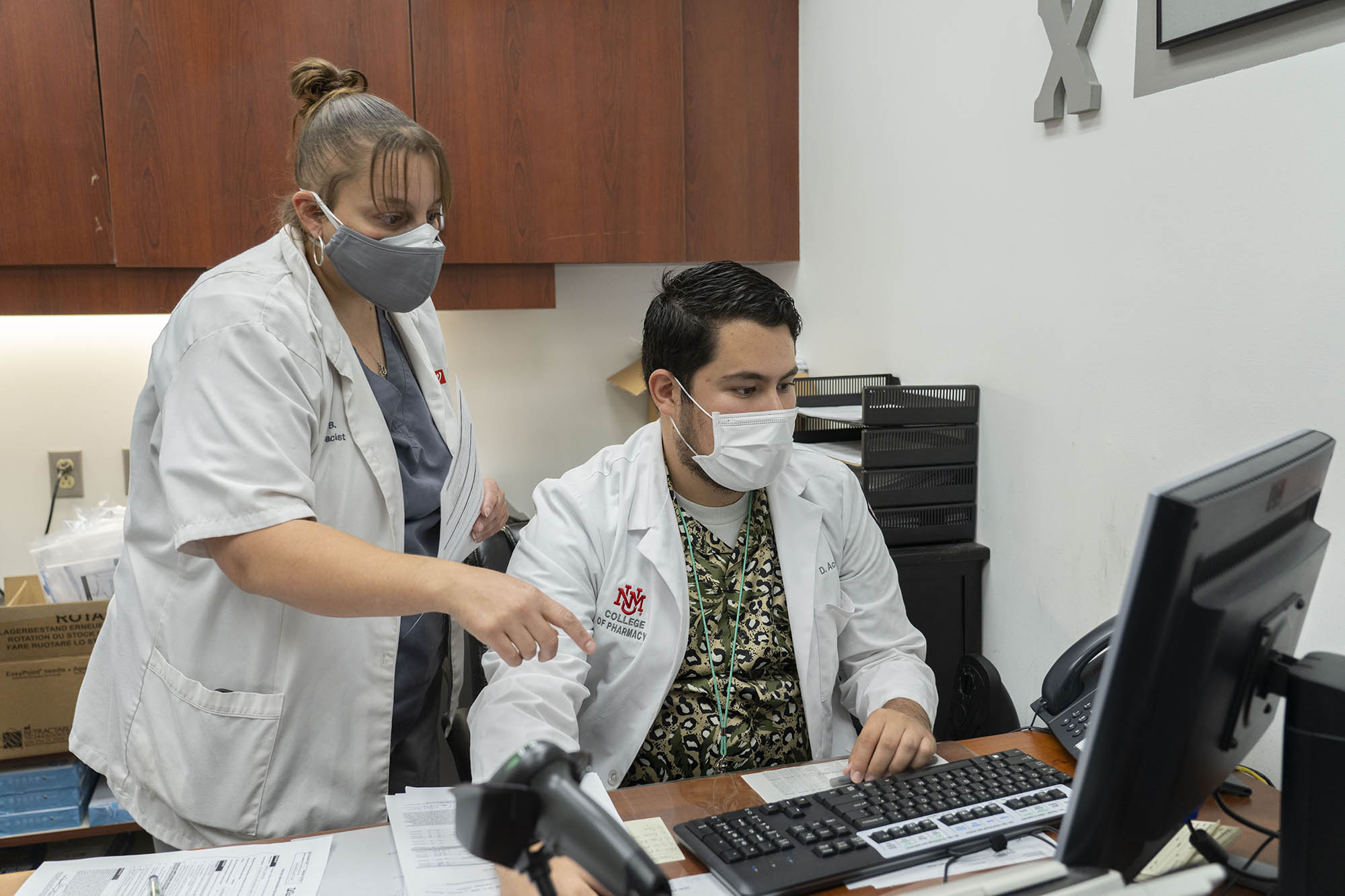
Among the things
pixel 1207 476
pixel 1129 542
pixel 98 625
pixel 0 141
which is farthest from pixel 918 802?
pixel 0 141

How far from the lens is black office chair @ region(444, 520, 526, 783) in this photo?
1.56 meters

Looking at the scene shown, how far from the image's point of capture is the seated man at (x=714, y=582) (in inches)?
54.8

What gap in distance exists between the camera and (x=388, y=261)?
4.10ft

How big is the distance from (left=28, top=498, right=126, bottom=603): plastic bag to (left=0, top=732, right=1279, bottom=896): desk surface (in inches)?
49.7

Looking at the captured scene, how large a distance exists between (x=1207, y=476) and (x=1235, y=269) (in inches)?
35.8

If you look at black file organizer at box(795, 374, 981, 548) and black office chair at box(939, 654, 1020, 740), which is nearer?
black office chair at box(939, 654, 1020, 740)

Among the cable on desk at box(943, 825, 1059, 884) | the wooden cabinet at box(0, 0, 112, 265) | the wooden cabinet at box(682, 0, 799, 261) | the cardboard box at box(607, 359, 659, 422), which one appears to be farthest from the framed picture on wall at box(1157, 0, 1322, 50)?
the wooden cabinet at box(0, 0, 112, 265)

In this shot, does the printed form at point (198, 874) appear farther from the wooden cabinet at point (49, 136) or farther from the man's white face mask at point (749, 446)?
the wooden cabinet at point (49, 136)

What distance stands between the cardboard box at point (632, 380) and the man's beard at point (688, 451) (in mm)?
1372

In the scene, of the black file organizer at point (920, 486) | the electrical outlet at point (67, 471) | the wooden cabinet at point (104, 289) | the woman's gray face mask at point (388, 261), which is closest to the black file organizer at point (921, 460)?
the black file organizer at point (920, 486)

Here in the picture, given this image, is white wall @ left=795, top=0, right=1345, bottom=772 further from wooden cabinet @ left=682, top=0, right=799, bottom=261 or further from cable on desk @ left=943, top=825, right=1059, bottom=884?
cable on desk @ left=943, top=825, right=1059, bottom=884

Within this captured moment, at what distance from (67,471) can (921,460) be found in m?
2.20

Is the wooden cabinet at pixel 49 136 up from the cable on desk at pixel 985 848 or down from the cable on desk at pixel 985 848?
up

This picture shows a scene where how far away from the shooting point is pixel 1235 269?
143 centimetres
